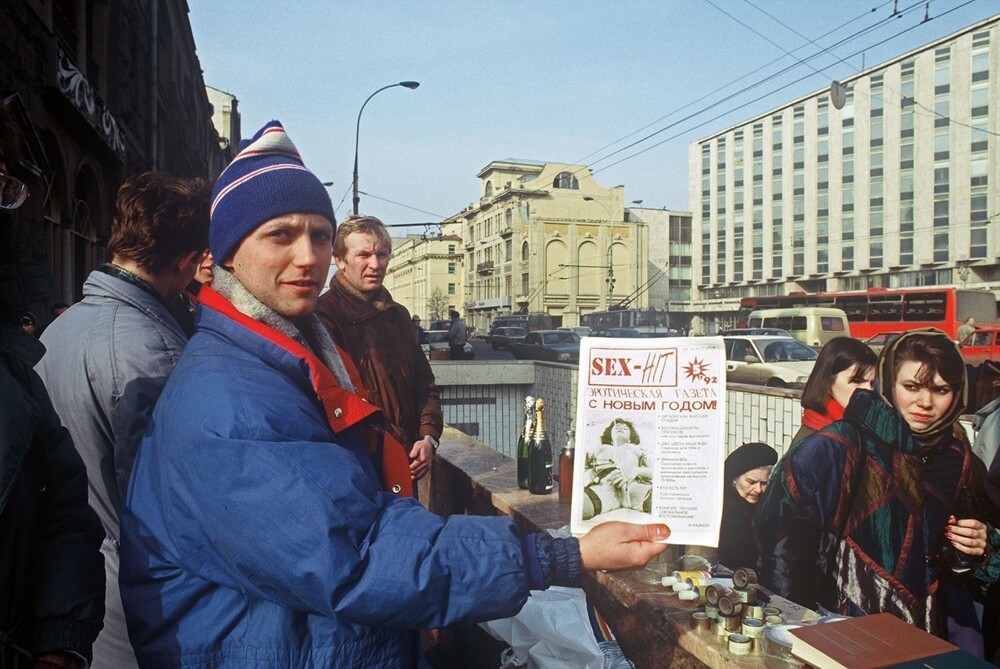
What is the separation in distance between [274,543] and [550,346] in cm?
2860

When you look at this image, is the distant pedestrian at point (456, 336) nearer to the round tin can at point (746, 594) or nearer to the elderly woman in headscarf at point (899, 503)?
the elderly woman in headscarf at point (899, 503)

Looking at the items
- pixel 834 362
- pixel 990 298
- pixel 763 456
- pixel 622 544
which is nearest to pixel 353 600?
pixel 622 544

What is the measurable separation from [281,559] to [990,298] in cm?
3297

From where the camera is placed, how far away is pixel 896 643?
150cm

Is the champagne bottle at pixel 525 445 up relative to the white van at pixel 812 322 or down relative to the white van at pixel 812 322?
down

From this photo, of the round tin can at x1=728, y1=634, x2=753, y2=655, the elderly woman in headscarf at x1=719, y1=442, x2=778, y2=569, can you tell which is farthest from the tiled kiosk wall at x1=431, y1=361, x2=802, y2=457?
the round tin can at x1=728, y1=634, x2=753, y2=655

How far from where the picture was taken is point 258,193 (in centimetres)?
165

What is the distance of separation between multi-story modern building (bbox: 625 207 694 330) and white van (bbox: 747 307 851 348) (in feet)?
163

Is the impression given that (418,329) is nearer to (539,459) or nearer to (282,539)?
(539,459)

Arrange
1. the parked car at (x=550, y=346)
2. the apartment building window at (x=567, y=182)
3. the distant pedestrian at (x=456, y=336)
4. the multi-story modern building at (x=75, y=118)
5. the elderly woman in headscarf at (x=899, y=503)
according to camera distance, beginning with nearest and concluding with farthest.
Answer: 1. the elderly woman in headscarf at (x=899, y=503)
2. the multi-story modern building at (x=75, y=118)
3. the distant pedestrian at (x=456, y=336)
4. the parked car at (x=550, y=346)
5. the apartment building window at (x=567, y=182)

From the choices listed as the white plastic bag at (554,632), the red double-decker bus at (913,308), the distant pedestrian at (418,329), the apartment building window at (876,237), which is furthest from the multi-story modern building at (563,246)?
the white plastic bag at (554,632)

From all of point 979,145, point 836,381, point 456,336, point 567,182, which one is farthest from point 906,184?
point 836,381

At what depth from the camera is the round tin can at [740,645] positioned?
1682 mm

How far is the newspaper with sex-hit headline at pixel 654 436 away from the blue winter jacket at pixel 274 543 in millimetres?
548
